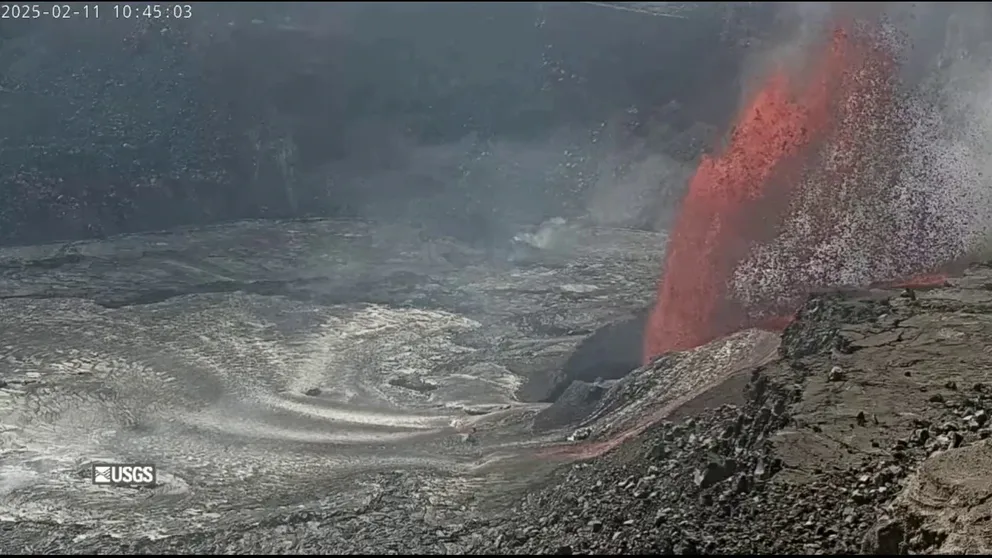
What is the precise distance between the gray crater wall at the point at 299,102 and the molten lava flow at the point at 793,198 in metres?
15.0

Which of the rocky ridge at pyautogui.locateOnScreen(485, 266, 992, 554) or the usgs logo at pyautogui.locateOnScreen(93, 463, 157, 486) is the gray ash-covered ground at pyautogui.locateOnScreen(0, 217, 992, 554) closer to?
the rocky ridge at pyautogui.locateOnScreen(485, 266, 992, 554)

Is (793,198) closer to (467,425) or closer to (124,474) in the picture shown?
(467,425)

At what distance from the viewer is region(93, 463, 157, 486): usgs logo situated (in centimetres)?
1264

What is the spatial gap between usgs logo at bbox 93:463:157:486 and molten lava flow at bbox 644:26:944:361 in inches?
379

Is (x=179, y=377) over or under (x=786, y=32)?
under

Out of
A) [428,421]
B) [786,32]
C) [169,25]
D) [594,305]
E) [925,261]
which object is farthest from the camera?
[169,25]

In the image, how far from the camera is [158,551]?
10086mm

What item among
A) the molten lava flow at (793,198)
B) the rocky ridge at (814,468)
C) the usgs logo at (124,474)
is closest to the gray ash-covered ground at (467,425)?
the rocky ridge at (814,468)

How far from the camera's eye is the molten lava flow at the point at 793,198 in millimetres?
17844

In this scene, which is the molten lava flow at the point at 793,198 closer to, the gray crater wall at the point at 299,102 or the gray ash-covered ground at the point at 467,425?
the gray ash-covered ground at the point at 467,425

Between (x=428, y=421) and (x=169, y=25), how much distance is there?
25908mm

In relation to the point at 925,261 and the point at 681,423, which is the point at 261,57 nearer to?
the point at 925,261

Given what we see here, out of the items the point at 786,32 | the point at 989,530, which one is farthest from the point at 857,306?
the point at 786,32

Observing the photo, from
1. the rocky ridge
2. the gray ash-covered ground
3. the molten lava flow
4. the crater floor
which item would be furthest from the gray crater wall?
the rocky ridge
